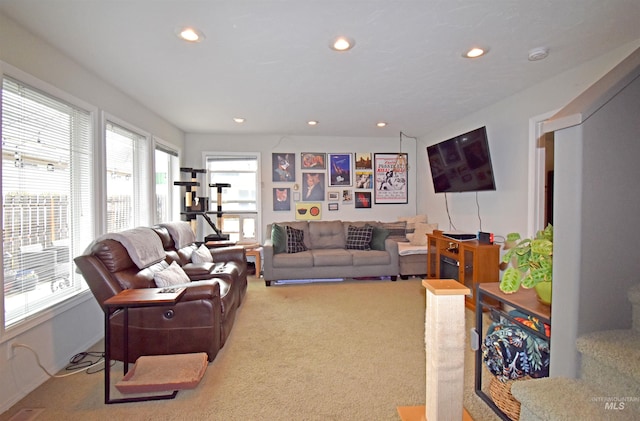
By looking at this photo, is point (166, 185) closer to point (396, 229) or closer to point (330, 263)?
point (330, 263)

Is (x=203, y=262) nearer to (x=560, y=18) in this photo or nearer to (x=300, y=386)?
(x=300, y=386)

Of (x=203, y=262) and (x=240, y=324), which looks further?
(x=203, y=262)

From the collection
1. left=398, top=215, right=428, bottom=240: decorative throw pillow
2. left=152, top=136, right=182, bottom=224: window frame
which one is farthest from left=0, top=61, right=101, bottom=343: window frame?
left=398, top=215, right=428, bottom=240: decorative throw pillow

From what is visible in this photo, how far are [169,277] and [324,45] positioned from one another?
7.35 feet

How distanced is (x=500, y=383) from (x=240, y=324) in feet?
7.41

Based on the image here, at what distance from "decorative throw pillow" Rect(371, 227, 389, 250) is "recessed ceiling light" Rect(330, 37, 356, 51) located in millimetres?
3141

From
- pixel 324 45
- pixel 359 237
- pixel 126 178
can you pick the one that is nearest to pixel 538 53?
pixel 324 45

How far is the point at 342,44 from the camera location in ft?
7.50

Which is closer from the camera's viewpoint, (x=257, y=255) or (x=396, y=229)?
(x=257, y=255)

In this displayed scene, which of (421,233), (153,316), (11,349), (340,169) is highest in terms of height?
(340,169)

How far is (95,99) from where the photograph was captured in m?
2.88

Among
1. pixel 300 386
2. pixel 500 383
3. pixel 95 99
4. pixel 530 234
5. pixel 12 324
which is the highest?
pixel 95 99

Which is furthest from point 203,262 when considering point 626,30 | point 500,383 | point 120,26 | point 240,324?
point 626,30

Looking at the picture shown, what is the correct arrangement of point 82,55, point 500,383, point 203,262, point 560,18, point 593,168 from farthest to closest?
point 203,262
point 82,55
point 560,18
point 500,383
point 593,168
